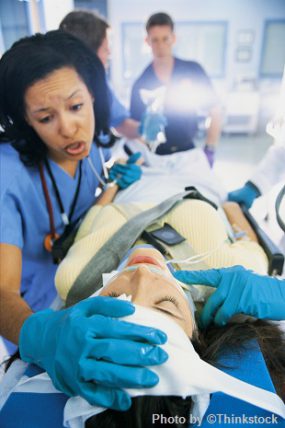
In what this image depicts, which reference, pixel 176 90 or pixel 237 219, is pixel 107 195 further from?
pixel 176 90

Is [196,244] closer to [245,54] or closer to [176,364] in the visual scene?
[176,364]

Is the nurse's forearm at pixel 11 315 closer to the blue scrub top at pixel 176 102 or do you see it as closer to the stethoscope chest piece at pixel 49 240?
the stethoscope chest piece at pixel 49 240

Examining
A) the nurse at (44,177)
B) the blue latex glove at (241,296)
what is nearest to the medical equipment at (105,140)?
the nurse at (44,177)

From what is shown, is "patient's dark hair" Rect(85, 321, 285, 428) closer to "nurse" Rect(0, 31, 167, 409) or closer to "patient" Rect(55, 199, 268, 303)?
"nurse" Rect(0, 31, 167, 409)

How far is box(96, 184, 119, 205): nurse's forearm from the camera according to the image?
153cm

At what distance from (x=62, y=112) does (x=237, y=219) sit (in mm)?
908

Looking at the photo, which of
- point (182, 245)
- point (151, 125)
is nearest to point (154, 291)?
point (182, 245)

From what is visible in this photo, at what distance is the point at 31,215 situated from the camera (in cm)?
126

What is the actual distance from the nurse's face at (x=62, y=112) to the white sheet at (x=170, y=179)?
0.36 m

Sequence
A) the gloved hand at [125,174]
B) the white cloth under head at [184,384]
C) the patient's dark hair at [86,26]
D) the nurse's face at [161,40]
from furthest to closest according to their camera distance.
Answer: the nurse's face at [161,40] → the patient's dark hair at [86,26] → the gloved hand at [125,174] → the white cloth under head at [184,384]

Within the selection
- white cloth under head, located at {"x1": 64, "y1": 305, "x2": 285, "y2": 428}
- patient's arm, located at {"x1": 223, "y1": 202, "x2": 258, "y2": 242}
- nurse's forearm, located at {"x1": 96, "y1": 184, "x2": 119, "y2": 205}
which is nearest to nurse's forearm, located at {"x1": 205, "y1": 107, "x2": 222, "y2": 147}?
patient's arm, located at {"x1": 223, "y1": 202, "x2": 258, "y2": 242}

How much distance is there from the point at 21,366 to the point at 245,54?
6.90 metres

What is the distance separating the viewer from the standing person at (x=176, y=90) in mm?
2479

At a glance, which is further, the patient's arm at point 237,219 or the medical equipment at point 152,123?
the medical equipment at point 152,123
